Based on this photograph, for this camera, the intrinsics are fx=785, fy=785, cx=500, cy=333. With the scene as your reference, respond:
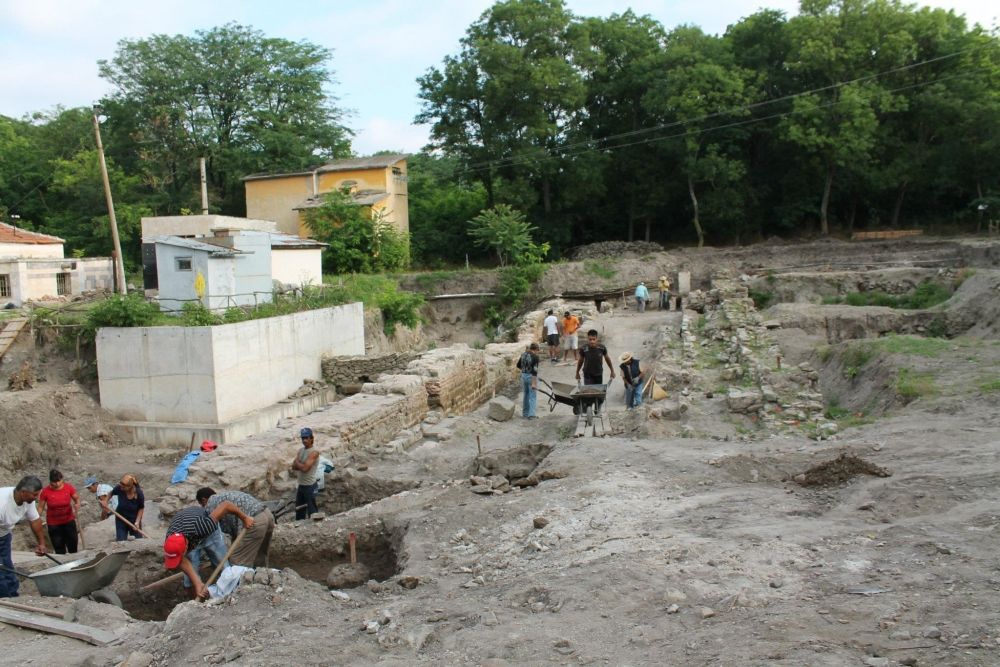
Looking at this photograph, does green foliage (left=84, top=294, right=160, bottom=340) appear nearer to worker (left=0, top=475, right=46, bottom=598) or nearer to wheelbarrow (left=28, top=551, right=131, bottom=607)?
worker (left=0, top=475, right=46, bottom=598)

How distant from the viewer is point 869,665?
402cm

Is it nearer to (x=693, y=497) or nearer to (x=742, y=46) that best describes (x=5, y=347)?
(x=693, y=497)

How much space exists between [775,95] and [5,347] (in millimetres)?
30972

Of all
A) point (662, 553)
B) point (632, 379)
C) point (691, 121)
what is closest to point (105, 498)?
point (662, 553)

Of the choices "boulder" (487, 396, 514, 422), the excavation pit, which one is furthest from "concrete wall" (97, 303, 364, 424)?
the excavation pit

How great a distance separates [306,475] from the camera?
9117 millimetres

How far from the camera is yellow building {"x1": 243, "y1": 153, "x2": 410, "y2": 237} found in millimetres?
33000

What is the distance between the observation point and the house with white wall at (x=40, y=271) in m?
22.9

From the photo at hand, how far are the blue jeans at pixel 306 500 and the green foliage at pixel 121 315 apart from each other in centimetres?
785

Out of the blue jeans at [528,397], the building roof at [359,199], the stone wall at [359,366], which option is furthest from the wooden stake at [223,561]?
the building roof at [359,199]

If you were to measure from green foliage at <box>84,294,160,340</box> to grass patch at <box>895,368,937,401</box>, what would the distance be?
13125 mm

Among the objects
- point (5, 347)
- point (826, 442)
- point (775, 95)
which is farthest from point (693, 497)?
point (775, 95)

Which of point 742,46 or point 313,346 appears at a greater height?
point 742,46

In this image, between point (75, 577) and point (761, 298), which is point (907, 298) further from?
point (75, 577)
